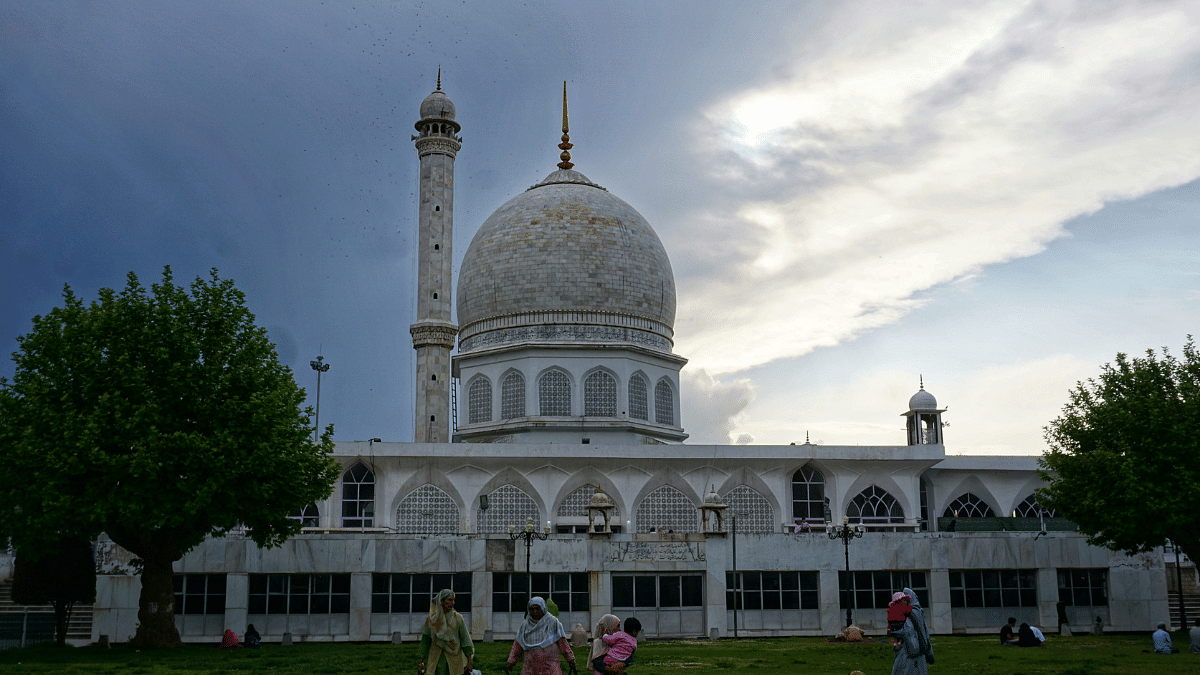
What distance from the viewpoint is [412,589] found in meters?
36.8

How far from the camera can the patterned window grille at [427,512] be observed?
44.4m

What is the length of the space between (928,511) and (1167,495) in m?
16.3

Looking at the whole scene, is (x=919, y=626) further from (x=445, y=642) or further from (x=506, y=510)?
(x=506, y=510)

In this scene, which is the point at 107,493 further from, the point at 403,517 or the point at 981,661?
the point at 981,661

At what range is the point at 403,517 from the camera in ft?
146

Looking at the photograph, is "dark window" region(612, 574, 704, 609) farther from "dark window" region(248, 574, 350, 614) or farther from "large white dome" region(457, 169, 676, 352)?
"large white dome" region(457, 169, 676, 352)

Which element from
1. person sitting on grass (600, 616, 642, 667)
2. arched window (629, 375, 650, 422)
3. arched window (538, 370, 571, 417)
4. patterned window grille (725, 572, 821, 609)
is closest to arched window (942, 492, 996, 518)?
patterned window grille (725, 572, 821, 609)

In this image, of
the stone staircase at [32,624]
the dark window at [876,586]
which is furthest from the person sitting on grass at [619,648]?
the dark window at [876,586]

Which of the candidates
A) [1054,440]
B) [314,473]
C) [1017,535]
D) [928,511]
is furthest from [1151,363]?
[314,473]

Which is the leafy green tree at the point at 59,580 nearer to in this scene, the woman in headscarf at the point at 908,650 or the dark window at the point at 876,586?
the dark window at the point at 876,586

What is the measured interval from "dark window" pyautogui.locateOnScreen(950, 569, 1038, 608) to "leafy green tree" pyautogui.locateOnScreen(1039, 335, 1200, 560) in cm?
381

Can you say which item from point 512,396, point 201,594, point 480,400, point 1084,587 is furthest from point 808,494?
point 201,594

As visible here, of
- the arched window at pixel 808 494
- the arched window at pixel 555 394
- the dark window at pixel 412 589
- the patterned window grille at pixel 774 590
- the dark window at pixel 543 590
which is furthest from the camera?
the arched window at pixel 555 394

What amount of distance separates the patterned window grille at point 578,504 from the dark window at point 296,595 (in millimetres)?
11213
